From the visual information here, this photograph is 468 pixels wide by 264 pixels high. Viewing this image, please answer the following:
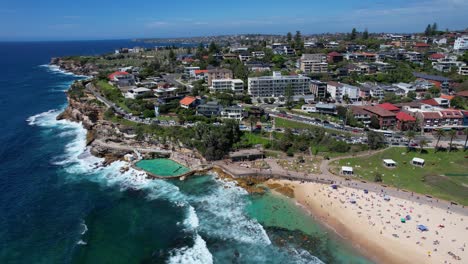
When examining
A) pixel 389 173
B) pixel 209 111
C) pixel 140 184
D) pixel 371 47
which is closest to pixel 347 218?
pixel 389 173

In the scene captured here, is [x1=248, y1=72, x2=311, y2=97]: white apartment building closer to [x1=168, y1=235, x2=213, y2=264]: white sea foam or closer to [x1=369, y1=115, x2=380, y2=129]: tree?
[x1=369, y1=115, x2=380, y2=129]: tree

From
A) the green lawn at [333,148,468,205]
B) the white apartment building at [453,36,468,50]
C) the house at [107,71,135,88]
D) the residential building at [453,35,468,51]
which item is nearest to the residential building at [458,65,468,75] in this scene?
the residential building at [453,35,468,51]

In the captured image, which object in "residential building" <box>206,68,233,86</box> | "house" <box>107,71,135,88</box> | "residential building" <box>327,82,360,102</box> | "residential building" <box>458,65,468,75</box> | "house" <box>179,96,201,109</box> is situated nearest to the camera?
"house" <box>179,96,201,109</box>

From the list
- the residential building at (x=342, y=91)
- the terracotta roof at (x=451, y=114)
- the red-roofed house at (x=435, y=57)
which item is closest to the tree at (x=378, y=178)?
the terracotta roof at (x=451, y=114)

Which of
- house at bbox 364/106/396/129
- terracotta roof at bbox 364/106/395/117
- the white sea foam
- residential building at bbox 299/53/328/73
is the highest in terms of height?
residential building at bbox 299/53/328/73

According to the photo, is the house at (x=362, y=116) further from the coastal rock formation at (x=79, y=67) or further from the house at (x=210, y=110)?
the coastal rock formation at (x=79, y=67)

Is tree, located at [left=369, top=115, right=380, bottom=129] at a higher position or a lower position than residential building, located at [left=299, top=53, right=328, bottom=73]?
lower
